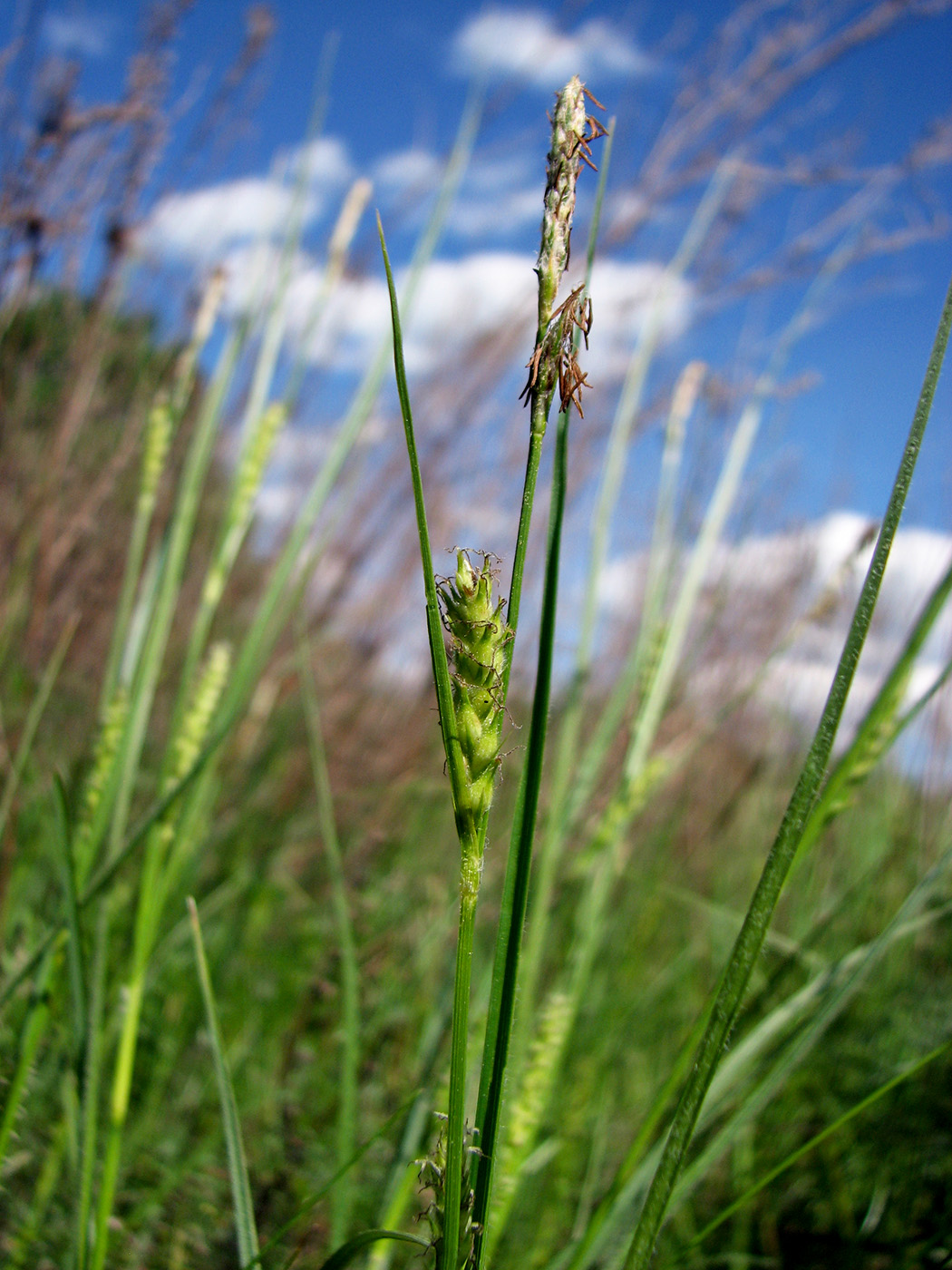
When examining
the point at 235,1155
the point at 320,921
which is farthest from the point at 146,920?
the point at 320,921

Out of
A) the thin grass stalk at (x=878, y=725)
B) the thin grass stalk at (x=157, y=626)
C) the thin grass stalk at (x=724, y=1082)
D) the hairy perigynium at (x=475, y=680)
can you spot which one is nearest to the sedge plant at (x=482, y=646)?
the hairy perigynium at (x=475, y=680)

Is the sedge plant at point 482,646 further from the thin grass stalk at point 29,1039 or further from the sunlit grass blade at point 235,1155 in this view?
the thin grass stalk at point 29,1039

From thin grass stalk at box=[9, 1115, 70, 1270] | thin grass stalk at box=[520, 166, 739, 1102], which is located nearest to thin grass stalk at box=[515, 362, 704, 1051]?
thin grass stalk at box=[520, 166, 739, 1102]

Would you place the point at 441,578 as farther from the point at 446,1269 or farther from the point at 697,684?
the point at 697,684

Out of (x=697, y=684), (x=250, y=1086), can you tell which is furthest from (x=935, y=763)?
(x=250, y=1086)

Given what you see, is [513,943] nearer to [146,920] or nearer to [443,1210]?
[443,1210]
